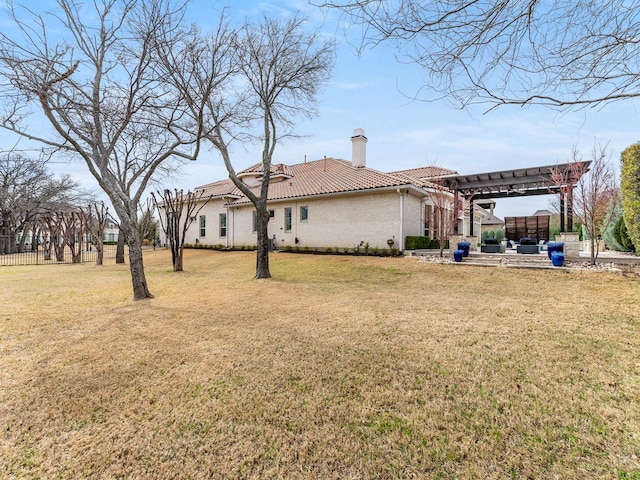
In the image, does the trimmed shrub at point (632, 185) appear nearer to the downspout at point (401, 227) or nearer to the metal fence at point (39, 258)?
the downspout at point (401, 227)

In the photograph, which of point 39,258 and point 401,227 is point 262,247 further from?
point 39,258

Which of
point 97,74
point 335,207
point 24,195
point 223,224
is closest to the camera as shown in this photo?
point 97,74

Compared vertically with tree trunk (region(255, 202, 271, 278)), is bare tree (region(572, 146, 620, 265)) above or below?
above

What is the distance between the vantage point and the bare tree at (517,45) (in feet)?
7.95

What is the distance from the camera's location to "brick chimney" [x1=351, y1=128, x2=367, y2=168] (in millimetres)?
19172

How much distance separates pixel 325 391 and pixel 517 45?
3.79 m

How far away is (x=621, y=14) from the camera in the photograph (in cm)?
236

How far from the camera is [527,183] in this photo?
1386 centimetres

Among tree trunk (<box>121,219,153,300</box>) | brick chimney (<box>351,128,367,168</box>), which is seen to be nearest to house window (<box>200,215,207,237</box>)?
brick chimney (<box>351,128,367,168</box>)

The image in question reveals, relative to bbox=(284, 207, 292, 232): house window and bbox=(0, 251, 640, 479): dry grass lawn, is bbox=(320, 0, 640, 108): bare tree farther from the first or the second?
bbox=(284, 207, 292, 232): house window

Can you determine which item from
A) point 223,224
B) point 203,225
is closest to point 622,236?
→ point 223,224

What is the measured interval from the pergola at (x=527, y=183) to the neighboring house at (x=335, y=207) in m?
1.17

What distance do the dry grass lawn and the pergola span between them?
723 cm

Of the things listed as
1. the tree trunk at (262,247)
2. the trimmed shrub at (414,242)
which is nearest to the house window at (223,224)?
the tree trunk at (262,247)
